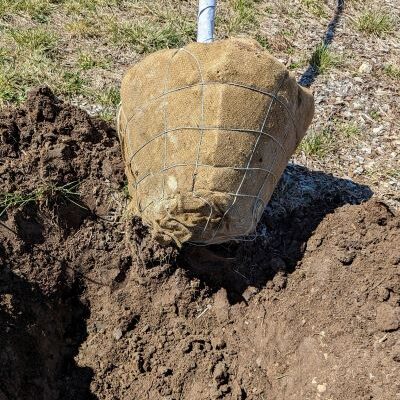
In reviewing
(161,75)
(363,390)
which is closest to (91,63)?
(161,75)

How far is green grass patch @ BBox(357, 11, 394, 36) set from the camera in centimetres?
417

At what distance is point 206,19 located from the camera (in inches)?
106

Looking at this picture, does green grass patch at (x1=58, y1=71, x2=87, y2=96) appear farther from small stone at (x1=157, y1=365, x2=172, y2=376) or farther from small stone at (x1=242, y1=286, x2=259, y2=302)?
small stone at (x1=157, y1=365, x2=172, y2=376)

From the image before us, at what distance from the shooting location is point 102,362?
2416 millimetres

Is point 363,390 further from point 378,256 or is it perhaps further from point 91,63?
point 91,63

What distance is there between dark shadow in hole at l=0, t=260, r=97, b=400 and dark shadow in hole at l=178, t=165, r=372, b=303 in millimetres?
615

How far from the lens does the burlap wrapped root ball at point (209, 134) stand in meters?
2.19

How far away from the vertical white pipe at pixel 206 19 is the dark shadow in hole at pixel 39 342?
1.43 m

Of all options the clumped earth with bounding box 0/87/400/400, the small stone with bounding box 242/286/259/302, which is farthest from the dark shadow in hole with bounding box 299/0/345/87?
the small stone with bounding box 242/286/259/302

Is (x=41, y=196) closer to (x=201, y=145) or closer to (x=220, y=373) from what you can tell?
(x=201, y=145)

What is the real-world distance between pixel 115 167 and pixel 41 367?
40.8 inches

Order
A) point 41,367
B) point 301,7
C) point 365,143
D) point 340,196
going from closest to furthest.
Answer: point 41,367
point 340,196
point 365,143
point 301,7

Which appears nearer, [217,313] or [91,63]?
[217,313]

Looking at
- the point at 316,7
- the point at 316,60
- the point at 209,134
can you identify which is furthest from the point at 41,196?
the point at 316,7
